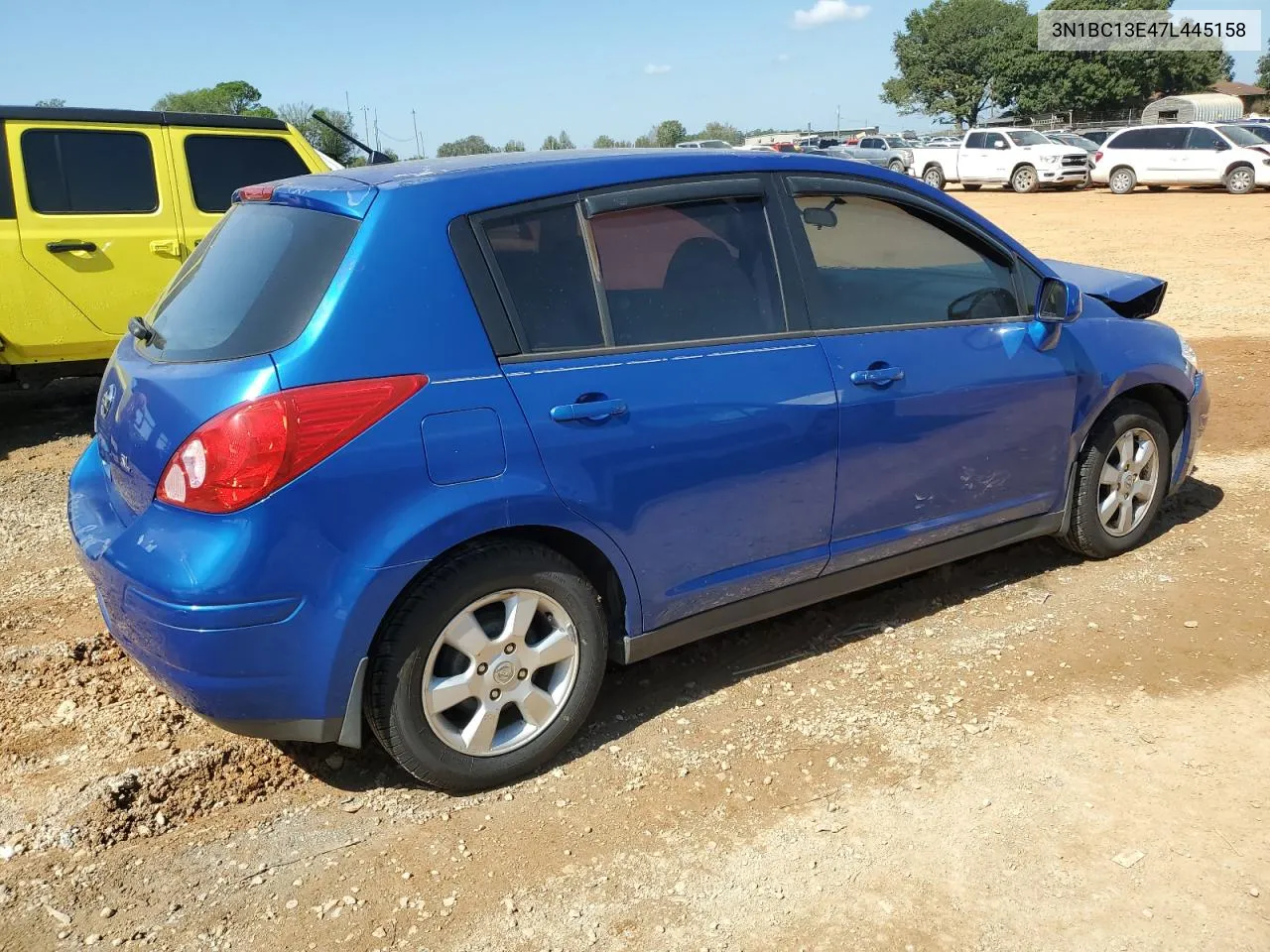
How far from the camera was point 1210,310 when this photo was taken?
1083 cm

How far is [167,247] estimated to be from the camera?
7.09m

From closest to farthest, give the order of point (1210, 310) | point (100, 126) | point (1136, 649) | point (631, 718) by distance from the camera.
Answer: point (631, 718) → point (1136, 649) → point (100, 126) → point (1210, 310)

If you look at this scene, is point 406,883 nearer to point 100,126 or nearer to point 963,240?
point 963,240

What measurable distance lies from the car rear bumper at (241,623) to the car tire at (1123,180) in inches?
1106

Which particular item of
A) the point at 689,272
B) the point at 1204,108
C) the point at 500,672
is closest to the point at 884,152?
the point at 1204,108

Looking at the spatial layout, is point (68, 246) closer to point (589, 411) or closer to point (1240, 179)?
point (589, 411)

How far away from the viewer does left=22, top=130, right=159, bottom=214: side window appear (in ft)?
22.4

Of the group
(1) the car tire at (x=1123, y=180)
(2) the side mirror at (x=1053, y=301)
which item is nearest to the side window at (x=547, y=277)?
(2) the side mirror at (x=1053, y=301)

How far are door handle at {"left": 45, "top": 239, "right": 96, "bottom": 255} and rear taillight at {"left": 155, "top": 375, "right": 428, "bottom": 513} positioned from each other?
16.0ft

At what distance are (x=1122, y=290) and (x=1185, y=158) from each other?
23.8 metres

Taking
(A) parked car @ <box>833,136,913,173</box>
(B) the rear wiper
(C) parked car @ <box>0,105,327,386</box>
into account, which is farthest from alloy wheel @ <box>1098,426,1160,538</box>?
(A) parked car @ <box>833,136,913,173</box>

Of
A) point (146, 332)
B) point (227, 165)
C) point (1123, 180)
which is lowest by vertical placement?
point (146, 332)

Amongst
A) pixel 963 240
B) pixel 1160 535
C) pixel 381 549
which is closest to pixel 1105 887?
pixel 381 549

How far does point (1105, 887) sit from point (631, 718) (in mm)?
1524
